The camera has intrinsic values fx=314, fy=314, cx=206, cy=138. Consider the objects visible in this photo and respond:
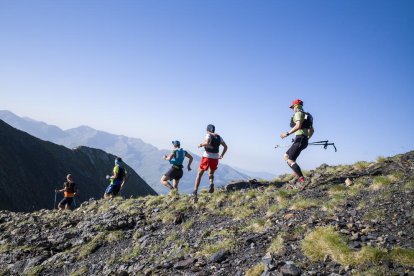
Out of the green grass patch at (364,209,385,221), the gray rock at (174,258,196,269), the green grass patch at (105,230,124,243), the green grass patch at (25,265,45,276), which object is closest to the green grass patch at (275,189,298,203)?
the green grass patch at (364,209,385,221)

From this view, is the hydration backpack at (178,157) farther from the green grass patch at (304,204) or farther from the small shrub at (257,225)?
the small shrub at (257,225)

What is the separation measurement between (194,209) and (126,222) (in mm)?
2688

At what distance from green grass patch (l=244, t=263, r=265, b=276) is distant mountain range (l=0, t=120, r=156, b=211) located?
84232 mm

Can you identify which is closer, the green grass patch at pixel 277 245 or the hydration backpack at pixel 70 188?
the green grass patch at pixel 277 245

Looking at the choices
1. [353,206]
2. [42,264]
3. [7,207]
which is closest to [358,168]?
[353,206]

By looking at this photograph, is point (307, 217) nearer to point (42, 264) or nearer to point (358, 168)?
point (358, 168)

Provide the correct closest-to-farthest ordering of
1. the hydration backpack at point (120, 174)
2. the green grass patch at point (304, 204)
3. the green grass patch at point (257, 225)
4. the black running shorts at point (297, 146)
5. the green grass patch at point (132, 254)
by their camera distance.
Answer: the green grass patch at point (257, 225) → the green grass patch at point (132, 254) → the green grass patch at point (304, 204) → the black running shorts at point (297, 146) → the hydration backpack at point (120, 174)

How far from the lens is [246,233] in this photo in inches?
339

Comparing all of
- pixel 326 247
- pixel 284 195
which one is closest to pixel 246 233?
pixel 326 247

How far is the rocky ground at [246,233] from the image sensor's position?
6.44 meters

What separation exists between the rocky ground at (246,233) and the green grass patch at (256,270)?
21 mm

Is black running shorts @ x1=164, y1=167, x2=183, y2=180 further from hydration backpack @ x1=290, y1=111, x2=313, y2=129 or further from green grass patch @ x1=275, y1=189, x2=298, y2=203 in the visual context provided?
hydration backpack @ x1=290, y1=111, x2=313, y2=129

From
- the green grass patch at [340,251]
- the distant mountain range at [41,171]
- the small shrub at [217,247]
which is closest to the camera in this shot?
the green grass patch at [340,251]

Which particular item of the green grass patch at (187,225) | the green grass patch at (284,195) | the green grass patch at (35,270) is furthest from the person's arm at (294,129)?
the green grass patch at (35,270)
